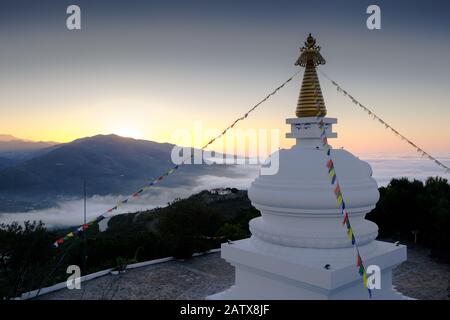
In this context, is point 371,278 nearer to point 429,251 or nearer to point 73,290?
point 73,290

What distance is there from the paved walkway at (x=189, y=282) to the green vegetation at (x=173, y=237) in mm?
1078

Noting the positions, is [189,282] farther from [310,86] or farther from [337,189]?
[337,189]

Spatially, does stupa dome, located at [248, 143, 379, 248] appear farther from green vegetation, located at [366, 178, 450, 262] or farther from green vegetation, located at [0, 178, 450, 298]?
green vegetation, located at [366, 178, 450, 262]

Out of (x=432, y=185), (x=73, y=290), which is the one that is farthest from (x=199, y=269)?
(x=432, y=185)

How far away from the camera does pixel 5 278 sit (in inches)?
606

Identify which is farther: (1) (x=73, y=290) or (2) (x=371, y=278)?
(1) (x=73, y=290)

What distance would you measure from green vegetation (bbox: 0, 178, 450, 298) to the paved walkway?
3.54 ft

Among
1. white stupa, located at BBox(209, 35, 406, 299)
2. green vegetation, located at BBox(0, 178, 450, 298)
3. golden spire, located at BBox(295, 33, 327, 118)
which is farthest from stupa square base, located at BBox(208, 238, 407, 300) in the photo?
green vegetation, located at BBox(0, 178, 450, 298)

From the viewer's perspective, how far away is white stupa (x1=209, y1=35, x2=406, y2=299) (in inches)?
245

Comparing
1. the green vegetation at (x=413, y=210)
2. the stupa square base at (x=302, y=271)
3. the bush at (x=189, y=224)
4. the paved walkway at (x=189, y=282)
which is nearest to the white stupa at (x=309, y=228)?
the stupa square base at (x=302, y=271)

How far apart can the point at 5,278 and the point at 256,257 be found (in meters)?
13.3

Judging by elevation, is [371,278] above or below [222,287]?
above
